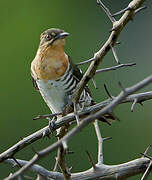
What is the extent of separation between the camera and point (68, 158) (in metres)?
10.3

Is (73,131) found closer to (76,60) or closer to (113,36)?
(113,36)

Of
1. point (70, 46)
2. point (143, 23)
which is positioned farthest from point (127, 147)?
point (143, 23)

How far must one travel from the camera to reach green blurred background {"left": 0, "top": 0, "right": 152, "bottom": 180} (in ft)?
35.0

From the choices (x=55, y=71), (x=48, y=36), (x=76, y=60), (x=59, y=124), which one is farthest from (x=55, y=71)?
(x=76, y=60)

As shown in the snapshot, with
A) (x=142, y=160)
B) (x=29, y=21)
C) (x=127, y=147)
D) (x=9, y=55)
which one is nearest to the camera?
(x=142, y=160)

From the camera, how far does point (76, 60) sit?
1255cm

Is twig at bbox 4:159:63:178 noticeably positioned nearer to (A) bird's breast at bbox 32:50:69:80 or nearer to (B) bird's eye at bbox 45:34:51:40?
(A) bird's breast at bbox 32:50:69:80

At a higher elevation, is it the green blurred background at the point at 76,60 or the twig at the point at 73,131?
the twig at the point at 73,131

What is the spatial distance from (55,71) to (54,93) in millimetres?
194

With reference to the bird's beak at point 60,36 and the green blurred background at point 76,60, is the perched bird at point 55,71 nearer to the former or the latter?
the bird's beak at point 60,36

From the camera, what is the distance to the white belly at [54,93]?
4.50 m

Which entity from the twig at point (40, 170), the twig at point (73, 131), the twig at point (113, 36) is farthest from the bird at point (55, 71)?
the twig at point (73, 131)

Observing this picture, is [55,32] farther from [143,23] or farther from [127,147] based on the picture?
[143,23]

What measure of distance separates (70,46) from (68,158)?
15.5ft
